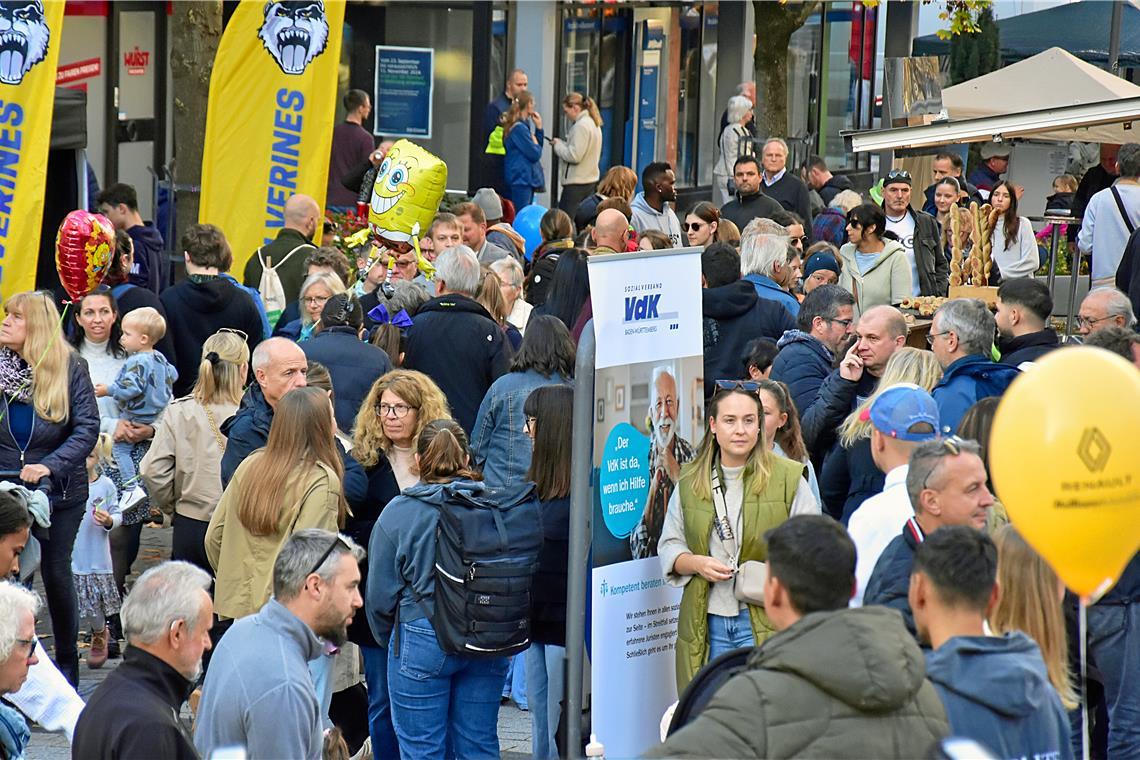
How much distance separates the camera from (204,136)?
44.6ft

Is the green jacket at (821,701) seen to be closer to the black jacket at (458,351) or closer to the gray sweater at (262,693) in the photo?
the gray sweater at (262,693)

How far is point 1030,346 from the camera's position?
23.9 feet

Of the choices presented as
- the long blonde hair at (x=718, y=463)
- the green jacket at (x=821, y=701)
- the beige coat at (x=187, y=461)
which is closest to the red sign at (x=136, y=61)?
the beige coat at (x=187, y=461)

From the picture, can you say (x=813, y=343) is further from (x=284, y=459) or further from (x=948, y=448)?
(x=948, y=448)

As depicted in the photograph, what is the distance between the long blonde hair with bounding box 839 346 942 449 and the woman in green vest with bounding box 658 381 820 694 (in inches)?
19.8

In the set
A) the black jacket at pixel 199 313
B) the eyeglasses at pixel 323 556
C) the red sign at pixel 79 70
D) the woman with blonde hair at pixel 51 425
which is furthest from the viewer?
the red sign at pixel 79 70

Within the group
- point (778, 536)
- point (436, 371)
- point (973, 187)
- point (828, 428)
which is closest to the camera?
point (778, 536)

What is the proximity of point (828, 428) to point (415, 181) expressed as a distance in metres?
4.37

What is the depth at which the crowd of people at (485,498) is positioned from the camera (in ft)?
12.6

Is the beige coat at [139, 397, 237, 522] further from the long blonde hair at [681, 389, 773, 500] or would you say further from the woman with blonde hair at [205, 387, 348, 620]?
the long blonde hair at [681, 389, 773, 500]

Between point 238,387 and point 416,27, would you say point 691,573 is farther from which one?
point 416,27

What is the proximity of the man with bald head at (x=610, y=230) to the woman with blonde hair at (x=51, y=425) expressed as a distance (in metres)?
3.61

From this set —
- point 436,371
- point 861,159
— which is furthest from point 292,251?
point 861,159

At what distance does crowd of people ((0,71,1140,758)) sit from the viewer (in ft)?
12.6
